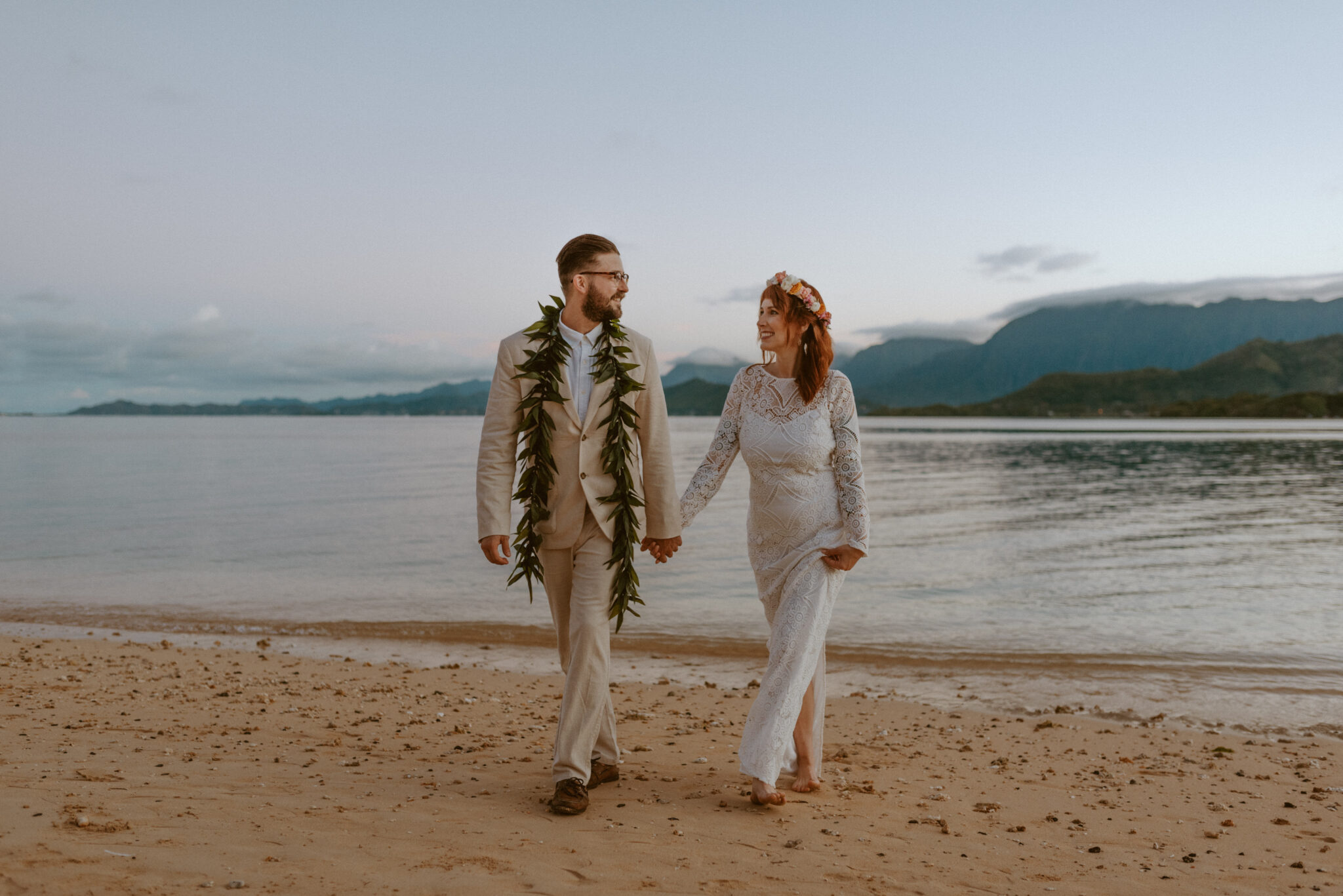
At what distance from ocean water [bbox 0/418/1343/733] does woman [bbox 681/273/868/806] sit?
12.9ft

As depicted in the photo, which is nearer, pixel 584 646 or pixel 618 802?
pixel 584 646

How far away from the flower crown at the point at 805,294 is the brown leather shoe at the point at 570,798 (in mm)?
2629

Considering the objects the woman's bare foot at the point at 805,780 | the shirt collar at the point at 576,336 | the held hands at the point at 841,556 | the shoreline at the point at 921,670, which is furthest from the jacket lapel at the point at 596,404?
the shoreline at the point at 921,670

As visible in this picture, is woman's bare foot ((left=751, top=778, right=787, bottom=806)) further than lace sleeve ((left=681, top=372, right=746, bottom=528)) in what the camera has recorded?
No

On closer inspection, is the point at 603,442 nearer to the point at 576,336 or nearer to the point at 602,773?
the point at 576,336

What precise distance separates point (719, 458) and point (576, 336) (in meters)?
1.04

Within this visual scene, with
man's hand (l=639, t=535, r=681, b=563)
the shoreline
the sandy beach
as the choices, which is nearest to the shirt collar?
man's hand (l=639, t=535, r=681, b=563)

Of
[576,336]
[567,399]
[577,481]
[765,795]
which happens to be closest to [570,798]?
[765,795]

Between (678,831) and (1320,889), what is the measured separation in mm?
2763

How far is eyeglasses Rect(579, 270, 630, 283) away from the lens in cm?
436

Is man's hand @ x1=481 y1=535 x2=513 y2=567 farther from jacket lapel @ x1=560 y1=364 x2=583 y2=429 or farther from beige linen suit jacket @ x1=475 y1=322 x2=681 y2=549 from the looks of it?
jacket lapel @ x1=560 y1=364 x2=583 y2=429

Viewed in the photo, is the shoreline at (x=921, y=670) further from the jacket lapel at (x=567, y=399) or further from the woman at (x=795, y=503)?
the jacket lapel at (x=567, y=399)

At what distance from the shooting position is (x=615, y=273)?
439cm

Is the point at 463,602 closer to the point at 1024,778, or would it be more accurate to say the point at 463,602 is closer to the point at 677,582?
the point at 677,582
